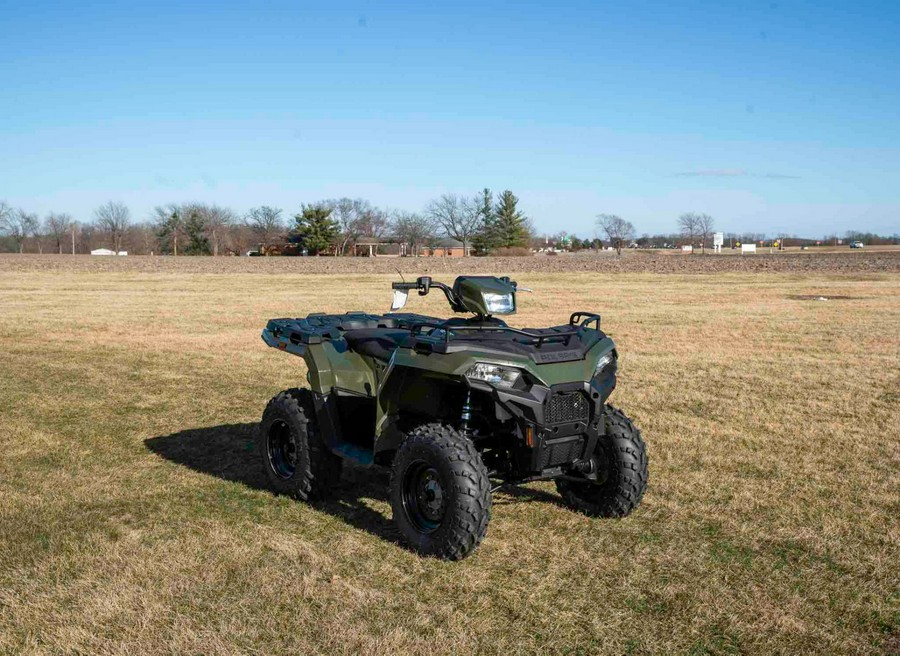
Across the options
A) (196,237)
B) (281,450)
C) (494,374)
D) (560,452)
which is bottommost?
(281,450)

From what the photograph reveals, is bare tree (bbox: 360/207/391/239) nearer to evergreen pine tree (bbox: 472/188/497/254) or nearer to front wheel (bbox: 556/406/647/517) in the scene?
evergreen pine tree (bbox: 472/188/497/254)

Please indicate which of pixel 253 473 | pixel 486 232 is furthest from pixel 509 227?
pixel 253 473

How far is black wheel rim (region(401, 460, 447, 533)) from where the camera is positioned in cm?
534

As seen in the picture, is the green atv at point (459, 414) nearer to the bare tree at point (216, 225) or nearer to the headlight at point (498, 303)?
the headlight at point (498, 303)

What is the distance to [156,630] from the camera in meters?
4.28

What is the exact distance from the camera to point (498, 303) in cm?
552

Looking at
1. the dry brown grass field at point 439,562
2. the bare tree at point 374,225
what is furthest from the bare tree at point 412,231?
the dry brown grass field at point 439,562

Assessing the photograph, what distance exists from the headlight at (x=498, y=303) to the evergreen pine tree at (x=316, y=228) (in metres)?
98.8

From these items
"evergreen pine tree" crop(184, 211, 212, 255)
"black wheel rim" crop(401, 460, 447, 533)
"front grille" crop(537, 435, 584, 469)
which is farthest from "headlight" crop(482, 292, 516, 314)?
"evergreen pine tree" crop(184, 211, 212, 255)

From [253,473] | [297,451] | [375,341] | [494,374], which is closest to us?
[494,374]

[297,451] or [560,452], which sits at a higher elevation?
[560,452]

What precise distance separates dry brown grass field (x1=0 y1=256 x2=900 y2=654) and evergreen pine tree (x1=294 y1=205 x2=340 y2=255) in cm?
9129

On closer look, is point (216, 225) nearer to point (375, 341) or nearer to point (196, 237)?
point (196, 237)

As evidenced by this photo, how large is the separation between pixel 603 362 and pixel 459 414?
105 centimetres
